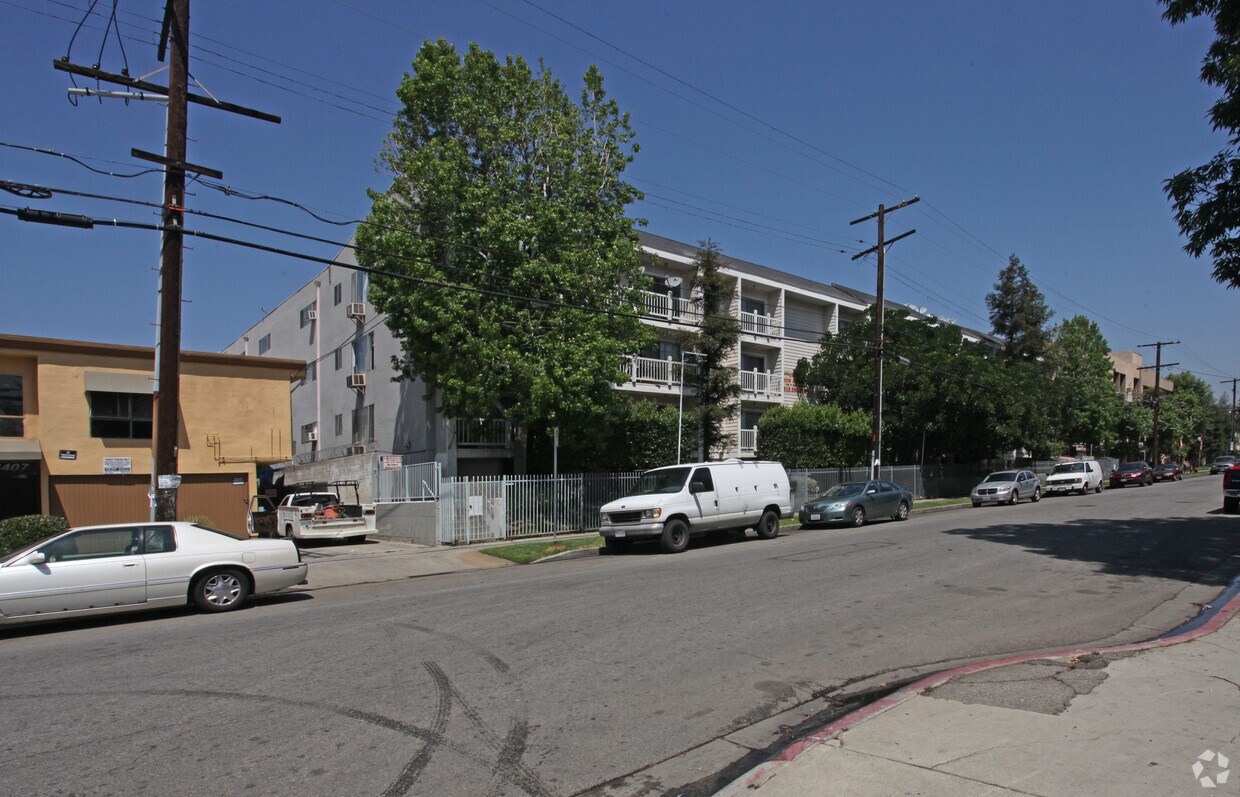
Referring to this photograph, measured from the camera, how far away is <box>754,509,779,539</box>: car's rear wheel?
64.3 ft

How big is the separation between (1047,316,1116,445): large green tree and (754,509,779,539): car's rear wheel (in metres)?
36.5

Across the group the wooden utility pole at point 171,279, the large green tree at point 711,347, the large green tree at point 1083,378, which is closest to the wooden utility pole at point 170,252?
the wooden utility pole at point 171,279

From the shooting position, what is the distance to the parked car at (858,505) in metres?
23.1

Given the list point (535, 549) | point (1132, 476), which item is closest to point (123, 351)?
point (535, 549)

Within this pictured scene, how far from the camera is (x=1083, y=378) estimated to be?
55469 millimetres

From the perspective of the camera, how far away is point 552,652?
7676 mm

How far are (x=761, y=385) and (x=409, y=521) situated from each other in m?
18.9

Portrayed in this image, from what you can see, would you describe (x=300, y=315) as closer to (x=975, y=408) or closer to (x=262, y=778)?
(x=975, y=408)

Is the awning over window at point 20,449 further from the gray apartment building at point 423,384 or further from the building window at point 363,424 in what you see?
the building window at point 363,424

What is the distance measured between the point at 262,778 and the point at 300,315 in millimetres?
39852

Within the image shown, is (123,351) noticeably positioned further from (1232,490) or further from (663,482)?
(1232,490)

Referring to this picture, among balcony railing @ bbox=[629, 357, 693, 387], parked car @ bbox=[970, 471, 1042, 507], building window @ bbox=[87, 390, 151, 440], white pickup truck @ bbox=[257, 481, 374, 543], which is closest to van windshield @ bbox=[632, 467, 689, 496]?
white pickup truck @ bbox=[257, 481, 374, 543]

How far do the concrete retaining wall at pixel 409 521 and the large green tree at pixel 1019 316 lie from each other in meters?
44.0

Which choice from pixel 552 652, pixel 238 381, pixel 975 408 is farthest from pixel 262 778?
pixel 975 408
